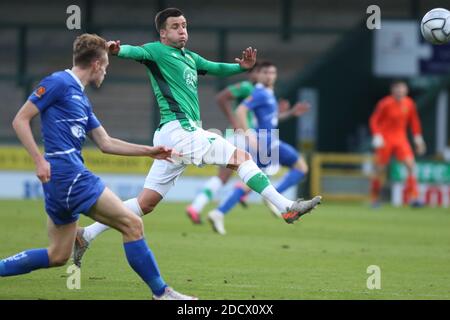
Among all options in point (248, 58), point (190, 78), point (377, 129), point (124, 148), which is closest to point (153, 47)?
point (190, 78)

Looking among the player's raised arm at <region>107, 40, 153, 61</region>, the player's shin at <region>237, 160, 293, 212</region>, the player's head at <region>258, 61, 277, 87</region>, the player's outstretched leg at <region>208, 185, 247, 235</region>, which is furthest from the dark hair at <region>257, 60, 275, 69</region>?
the player's shin at <region>237, 160, 293, 212</region>

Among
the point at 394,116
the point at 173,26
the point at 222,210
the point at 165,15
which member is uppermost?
the point at 165,15

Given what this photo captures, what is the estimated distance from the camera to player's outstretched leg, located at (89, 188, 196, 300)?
7.96 metres

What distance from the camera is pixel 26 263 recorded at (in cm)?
839

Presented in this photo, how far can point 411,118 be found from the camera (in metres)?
22.2

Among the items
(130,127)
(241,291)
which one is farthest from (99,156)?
(241,291)

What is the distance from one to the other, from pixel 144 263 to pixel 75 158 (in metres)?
0.96

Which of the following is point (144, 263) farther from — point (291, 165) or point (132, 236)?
point (291, 165)

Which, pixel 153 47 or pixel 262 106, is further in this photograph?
pixel 262 106

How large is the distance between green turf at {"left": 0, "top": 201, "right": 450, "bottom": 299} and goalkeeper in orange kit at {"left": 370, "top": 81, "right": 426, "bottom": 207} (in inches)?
120

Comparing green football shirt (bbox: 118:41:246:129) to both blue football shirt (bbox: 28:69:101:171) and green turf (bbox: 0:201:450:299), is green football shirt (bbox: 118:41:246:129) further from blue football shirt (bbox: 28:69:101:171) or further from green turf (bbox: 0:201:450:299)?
blue football shirt (bbox: 28:69:101:171)

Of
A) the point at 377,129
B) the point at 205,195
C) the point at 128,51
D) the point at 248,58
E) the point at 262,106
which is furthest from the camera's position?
the point at 377,129
